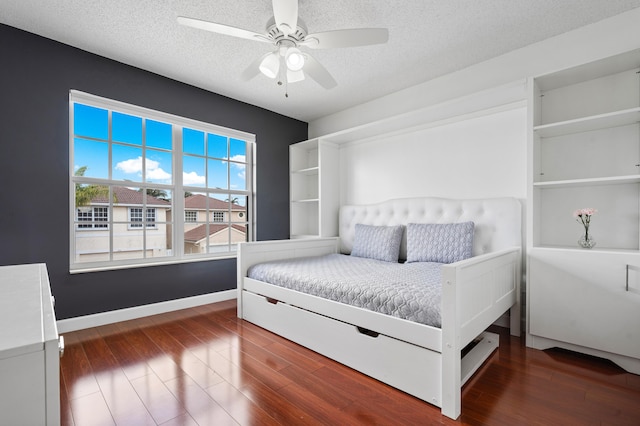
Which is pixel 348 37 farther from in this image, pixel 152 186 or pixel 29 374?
pixel 152 186

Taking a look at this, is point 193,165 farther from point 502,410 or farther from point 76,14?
point 502,410

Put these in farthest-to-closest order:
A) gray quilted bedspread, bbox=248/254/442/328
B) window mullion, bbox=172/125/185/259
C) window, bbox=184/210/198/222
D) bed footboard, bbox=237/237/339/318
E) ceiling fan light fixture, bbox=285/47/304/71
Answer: window, bbox=184/210/198/222
window mullion, bbox=172/125/185/259
bed footboard, bbox=237/237/339/318
ceiling fan light fixture, bbox=285/47/304/71
gray quilted bedspread, bbox=248/254/442/328

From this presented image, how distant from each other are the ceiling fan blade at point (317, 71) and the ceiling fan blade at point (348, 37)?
0.42 feet

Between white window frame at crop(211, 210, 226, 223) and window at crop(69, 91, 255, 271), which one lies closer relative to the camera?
window at crop(69, 91, 255, 271)

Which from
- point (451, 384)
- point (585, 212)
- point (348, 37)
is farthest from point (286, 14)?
point (585, 212)

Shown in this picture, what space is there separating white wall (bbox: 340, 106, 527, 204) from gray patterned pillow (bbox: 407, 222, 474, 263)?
0.42 metres

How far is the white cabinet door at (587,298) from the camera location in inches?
71.6

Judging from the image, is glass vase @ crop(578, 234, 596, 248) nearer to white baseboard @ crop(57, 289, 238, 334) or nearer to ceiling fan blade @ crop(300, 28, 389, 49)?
ceiling fan blade @ crop(300, 28, 389, 49)

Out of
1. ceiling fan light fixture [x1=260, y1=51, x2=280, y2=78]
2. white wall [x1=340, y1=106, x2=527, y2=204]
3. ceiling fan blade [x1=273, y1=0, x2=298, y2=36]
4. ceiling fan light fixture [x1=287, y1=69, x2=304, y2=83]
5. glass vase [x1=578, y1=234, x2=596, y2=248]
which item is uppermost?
ceiling fan blade [x1=273, y1=0, x2=298, y2=36]

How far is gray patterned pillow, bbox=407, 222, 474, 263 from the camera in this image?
8.39ft

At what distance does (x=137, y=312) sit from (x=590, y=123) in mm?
3909

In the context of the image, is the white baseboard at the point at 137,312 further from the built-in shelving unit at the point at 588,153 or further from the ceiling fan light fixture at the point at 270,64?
the built-in shelving unit at the point at 588,153

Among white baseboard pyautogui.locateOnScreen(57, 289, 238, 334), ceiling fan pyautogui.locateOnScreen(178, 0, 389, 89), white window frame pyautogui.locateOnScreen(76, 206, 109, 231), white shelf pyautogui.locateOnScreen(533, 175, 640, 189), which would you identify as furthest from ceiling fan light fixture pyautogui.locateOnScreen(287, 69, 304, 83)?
white baseboard pyautogui.locateOnScreen(57, 289, 238, 334)

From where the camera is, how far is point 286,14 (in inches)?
65.1
